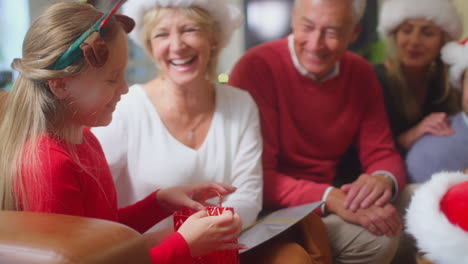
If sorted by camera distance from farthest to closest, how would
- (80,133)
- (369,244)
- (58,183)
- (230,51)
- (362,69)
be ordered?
(230,51) < (362,69) < (369,244) < (80,133) < (58,183)

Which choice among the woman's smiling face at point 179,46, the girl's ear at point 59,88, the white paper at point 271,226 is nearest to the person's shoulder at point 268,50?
the woman's smiling face at point 179,46

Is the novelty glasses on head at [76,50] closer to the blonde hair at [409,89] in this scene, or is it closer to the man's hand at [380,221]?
the man's hand at [380,221]

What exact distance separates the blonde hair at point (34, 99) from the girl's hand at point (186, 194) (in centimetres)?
31

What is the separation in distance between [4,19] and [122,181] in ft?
2.02

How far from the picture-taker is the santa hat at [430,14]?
1764 mm

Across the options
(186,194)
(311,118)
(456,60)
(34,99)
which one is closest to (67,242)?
(34,99)

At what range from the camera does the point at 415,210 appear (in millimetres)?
1035

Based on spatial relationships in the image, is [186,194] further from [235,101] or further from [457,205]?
[457,205]

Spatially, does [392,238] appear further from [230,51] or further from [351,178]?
[230,51]

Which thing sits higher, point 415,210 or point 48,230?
point 48,230

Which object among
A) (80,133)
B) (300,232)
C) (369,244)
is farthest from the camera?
(369,244)

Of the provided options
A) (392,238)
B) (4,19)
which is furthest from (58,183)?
(392,238)

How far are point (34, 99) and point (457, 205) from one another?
818mm

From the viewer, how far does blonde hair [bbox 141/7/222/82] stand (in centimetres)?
130
